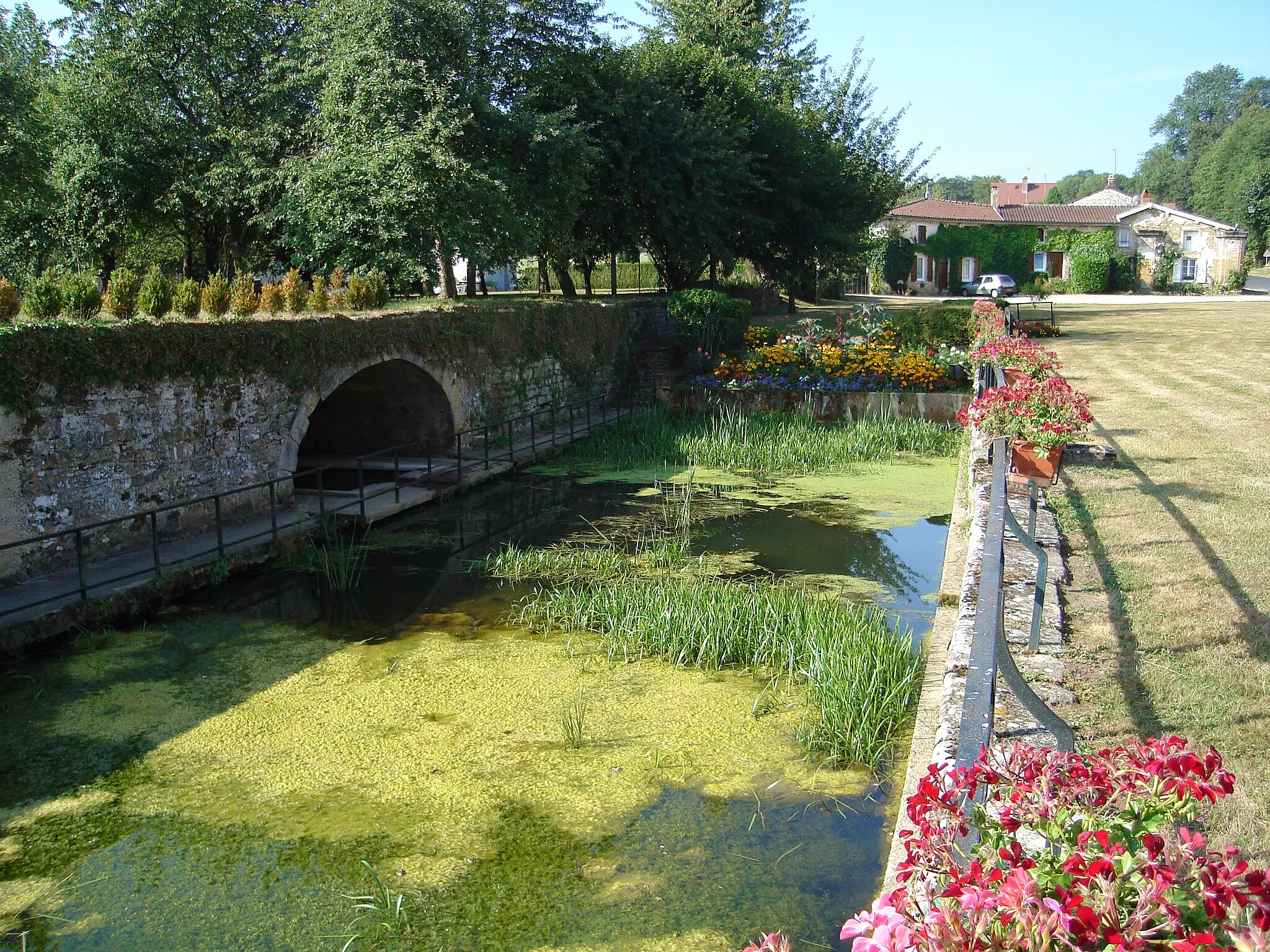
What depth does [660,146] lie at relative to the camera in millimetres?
19750

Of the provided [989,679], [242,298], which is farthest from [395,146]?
[989,679]

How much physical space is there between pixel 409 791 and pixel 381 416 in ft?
31.1

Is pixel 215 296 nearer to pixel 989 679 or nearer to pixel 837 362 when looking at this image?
pixel 989 679

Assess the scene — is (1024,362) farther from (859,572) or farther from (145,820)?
(145,820)

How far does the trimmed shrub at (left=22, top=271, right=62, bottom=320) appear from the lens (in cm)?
856

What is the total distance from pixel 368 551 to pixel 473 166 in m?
7.48

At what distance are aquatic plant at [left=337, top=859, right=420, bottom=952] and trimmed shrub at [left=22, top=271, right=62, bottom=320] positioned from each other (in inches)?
267

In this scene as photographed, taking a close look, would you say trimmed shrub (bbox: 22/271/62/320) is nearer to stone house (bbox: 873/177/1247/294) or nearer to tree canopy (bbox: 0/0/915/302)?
tree canopy (bbox: 0/0/915/302)

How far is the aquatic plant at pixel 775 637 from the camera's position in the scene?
17.6 feet

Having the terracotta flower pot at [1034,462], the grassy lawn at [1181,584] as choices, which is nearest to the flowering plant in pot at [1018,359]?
the grassy lawn at [1181,584]

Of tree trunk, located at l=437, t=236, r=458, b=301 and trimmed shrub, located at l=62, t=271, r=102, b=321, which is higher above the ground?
tree trunk, located at l=437, t=236, r=458, b=301

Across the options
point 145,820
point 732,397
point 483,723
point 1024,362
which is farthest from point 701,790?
point 732,397

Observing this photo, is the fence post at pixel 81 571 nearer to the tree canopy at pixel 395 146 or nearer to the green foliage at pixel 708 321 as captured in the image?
the tree canopy at pixel 395 146

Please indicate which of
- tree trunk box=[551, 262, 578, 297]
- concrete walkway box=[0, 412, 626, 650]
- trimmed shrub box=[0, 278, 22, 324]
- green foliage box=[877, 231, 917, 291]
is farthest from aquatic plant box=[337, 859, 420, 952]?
green foliage box=[877, 231, 917, 291]
